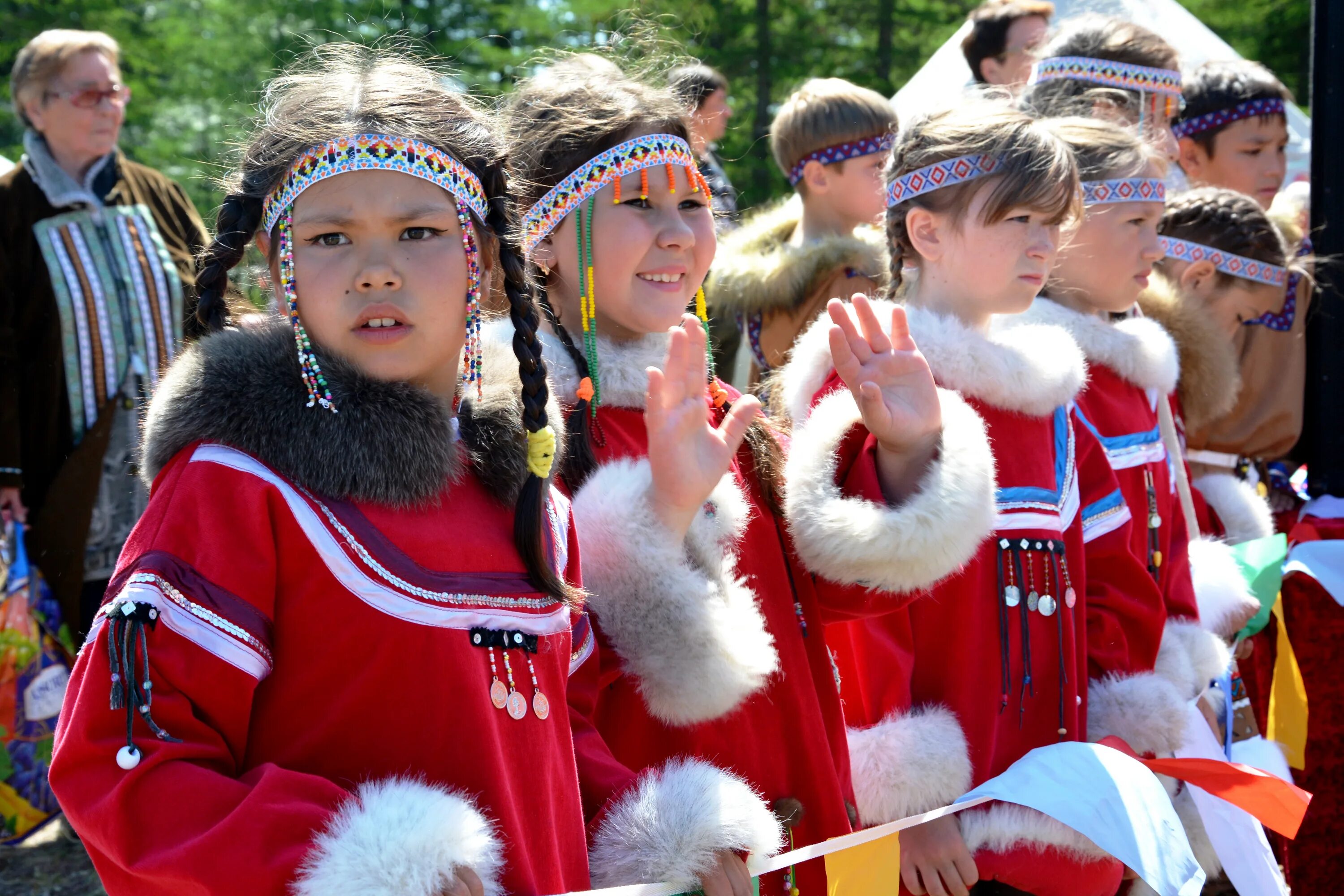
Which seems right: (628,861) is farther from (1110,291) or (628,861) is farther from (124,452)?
(124,452)

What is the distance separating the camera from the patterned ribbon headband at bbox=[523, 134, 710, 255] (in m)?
2.54

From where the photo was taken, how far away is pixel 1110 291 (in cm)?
339

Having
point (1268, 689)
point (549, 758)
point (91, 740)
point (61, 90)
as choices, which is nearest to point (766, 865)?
point (549, 758)

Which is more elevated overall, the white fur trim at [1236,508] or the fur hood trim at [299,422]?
the fur hood trim at [299,422]

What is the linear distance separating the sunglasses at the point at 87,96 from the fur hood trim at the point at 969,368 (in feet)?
12.0

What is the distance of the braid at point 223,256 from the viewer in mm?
1992

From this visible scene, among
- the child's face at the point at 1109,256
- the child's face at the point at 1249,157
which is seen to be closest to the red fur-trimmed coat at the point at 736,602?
the child's face at the point at 1109,256

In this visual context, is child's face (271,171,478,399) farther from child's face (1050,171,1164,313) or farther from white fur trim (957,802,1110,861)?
child's face (1050,171,1164,313)

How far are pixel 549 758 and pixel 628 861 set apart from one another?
0.23 m

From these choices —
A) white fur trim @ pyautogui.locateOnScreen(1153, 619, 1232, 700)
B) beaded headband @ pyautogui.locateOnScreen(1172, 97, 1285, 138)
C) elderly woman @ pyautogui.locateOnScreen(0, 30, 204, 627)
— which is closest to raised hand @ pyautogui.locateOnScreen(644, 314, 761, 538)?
white fur trim @ pyautogui.locateOnScreen(1153, 619, 1232, 700)

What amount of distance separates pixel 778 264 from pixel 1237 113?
2110 millimetres

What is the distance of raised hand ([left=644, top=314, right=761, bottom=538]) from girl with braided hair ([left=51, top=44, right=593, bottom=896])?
19 cm

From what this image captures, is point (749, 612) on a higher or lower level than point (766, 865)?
higher

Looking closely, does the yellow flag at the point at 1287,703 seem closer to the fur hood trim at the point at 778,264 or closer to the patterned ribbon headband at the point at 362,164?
the fur hood trim at the point at 778,264
